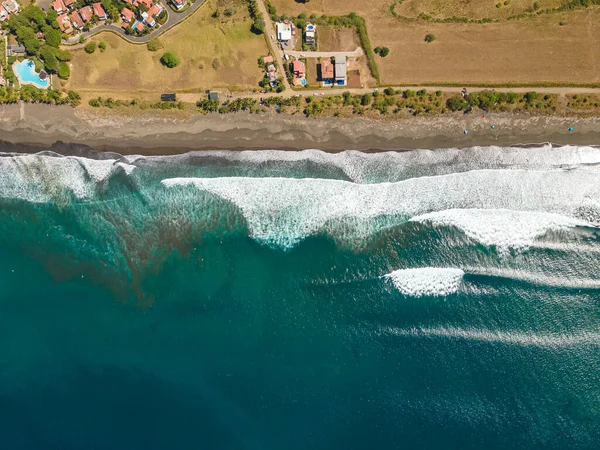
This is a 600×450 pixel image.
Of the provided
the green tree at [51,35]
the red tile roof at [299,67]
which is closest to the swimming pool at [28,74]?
the green tree at [51,35]

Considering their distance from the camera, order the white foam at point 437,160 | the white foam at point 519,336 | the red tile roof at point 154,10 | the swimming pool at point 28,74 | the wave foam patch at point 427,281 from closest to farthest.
A: the white foam at point 519,336 < the wave foam patch at point 427,281 < the white foam at point 437,160 < the red tile roof at point 154,10 < the swimming pool at point 28,74

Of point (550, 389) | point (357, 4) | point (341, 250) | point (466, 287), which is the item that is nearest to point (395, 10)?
point (357, 4)

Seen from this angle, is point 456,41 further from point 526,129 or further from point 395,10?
point 526,129

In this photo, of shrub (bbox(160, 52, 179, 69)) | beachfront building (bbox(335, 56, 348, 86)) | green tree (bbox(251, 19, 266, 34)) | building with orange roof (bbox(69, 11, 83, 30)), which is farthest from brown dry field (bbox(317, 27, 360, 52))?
building with orange roof (bbox(69, 11, 83, 30))

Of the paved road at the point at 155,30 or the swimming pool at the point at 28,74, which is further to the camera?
the swimming pool at the point at 28,74

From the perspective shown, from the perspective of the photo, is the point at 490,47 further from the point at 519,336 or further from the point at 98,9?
the point at 98,9

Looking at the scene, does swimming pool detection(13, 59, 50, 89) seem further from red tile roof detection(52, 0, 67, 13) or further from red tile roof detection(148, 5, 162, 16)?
red tile roof detection(148, 5, 162, 16)

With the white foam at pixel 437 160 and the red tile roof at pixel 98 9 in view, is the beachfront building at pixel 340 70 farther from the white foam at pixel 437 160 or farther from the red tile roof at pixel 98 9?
the red tile roof at pixel 98 9
